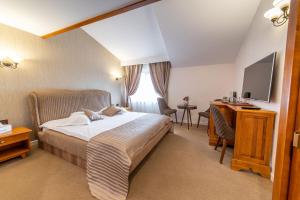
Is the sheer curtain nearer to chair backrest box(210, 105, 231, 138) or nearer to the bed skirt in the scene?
chair backrest box(210, 105, 231, 138)

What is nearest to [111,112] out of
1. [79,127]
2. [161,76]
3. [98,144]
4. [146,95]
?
[79,127]

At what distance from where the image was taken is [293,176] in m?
0.64

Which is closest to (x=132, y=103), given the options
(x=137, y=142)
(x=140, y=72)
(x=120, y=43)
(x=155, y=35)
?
(x=140, y=72)

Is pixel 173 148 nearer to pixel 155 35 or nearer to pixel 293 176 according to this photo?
pixel 293 176

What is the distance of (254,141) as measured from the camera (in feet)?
6.32

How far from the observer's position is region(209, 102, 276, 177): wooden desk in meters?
1.84

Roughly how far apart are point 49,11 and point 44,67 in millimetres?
1256

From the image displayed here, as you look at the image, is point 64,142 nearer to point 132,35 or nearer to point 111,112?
point 111,112

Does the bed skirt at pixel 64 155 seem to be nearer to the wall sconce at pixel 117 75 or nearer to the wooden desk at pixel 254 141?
the wooden desk at pixel 254 141

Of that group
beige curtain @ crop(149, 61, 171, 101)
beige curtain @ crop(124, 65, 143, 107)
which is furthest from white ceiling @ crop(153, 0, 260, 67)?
beige curtain @ crop(124, 65, 143, 107)

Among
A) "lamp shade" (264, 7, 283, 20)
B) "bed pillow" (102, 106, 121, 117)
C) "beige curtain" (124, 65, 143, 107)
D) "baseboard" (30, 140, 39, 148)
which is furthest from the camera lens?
"beige curtain" (124, 65, 143, 107)

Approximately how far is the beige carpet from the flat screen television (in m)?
1.24

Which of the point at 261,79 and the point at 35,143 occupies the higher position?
the point at 261,79

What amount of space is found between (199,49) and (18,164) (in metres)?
4.73
